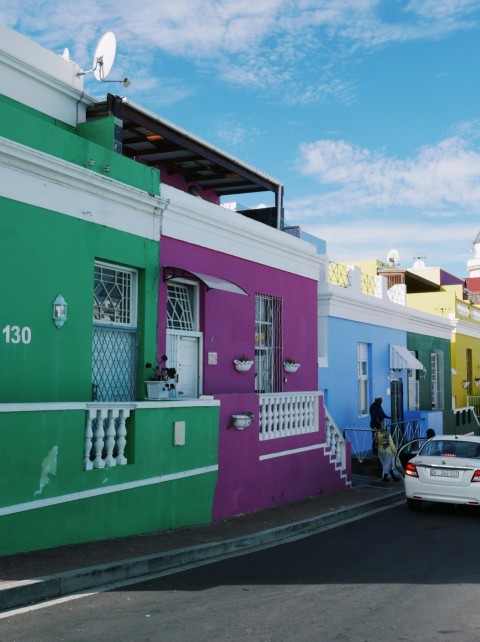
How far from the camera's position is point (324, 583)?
7629 mm

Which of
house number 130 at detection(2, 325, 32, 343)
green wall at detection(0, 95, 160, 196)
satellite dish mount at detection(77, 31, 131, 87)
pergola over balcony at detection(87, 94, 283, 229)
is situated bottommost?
house number 130 at detection(2, 325, 32, 343)

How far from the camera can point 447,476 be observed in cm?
1232

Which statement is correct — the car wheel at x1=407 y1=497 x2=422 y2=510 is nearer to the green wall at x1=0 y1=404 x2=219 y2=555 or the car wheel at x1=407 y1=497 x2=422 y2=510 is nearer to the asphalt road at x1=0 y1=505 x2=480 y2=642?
the asphalt road at x1=0 y1=505 x2=480 y2=642

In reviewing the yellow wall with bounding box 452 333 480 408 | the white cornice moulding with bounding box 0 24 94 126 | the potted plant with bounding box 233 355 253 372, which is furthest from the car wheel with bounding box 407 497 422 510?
the yellow wall with bounding box 452 333 480 408

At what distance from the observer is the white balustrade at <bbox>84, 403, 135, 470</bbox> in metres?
8.71

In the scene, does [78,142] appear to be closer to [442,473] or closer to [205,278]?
[205,278]

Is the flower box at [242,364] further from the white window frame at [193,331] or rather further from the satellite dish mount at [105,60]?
the satellite dish mount at [105,60]

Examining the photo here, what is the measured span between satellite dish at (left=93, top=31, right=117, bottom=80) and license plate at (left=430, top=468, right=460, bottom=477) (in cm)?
881

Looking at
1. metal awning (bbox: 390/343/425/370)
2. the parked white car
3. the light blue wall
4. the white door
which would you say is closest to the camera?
the white door

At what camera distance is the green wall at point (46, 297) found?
8344 millimetres

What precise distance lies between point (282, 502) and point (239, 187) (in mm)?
7382

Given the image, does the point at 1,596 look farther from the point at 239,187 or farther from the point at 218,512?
the point at 239,187

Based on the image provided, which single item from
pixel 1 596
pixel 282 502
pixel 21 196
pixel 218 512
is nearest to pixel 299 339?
pixel 282 502

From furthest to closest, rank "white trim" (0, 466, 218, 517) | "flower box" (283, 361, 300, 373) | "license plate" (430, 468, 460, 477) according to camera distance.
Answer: "flower box" (283, 361, 300, 373), "license plate" (430, 468, 460, 477), "white trim" (0, 466, 218, 517)
